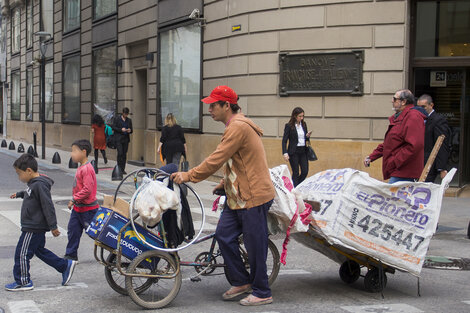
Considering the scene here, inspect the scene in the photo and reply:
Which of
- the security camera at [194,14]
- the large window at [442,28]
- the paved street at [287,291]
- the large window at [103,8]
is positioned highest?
the large window at [103,8]

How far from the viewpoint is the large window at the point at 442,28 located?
13.7 metres

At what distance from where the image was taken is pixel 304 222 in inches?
228

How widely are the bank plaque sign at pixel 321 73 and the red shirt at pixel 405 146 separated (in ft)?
20.2

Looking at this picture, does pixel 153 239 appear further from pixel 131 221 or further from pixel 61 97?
pixel 61 97

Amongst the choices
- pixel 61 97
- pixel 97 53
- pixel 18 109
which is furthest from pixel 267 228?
pixel 18 109

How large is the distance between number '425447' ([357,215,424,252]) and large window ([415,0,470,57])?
876cm

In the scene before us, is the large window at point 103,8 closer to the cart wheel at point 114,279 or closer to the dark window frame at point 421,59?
the dark window frame at point 421,59

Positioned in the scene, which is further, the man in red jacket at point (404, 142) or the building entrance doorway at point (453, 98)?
the building entrance doorway at point (453, 98)

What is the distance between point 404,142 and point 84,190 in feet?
11.8

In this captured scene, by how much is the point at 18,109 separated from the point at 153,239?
36.1 metres

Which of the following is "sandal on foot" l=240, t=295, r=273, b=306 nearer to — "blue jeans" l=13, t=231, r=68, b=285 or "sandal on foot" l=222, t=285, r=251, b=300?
"sandal on foot" l=222, t=285, r=251, b=300

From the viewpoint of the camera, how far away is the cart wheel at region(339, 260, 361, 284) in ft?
21.3

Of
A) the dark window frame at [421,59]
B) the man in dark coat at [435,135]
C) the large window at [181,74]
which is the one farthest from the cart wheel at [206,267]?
the large window at [181,74]

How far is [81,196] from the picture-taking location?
21.4 feet
